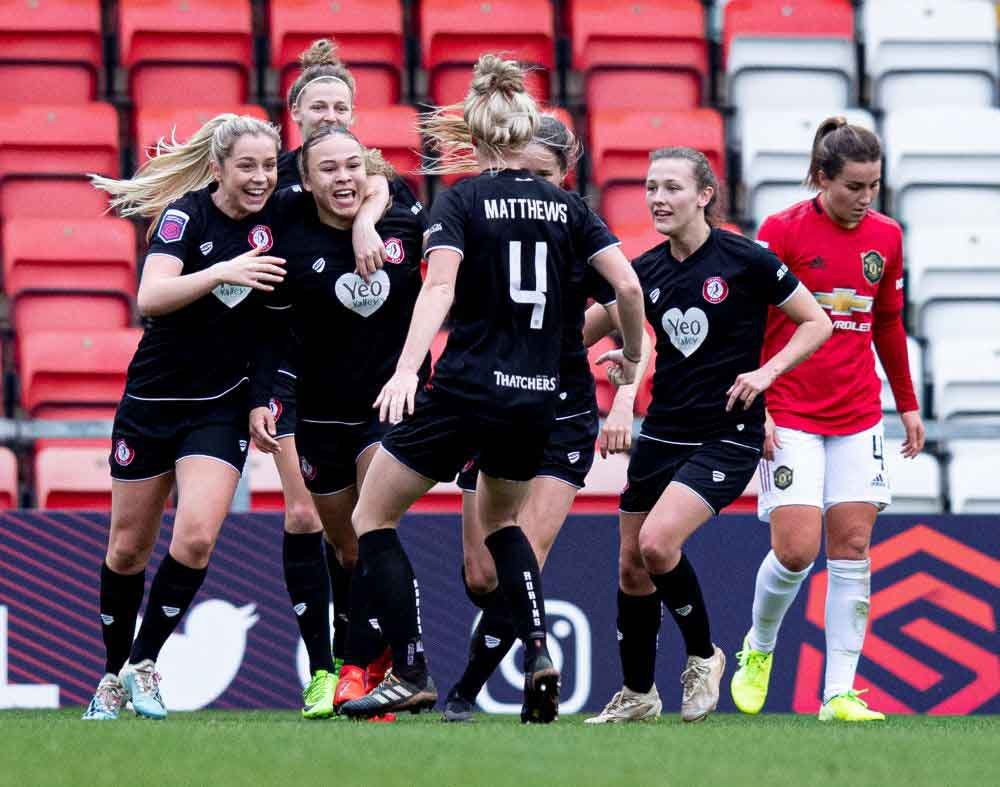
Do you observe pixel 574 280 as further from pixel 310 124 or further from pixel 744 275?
pixel 310 124

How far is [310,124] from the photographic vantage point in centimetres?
614

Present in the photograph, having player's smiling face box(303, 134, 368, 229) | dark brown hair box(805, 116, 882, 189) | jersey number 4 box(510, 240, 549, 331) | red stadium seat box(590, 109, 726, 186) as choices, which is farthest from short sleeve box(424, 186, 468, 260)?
red stadium seat box(590, 109, 726, 186)

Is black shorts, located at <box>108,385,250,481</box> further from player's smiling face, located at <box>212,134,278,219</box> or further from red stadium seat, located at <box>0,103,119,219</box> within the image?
red stadium seat, located at <box>0,103,119,219</box>

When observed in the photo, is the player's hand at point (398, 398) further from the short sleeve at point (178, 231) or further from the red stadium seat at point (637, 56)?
the red stadium seat at point (637, 56)

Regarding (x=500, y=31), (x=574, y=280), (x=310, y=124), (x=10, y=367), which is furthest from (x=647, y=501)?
(x=500, y=31)

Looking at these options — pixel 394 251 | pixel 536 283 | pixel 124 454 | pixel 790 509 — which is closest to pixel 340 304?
pixel 394 251

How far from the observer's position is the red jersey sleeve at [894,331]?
5.98m

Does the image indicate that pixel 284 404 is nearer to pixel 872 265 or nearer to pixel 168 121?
pixel 872 265

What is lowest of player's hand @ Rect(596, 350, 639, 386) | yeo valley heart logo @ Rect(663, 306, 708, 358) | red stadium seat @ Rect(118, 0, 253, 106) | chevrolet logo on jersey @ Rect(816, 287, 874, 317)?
player's hand @ Rect(596, 350, 639, 386)

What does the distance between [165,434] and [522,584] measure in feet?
4.45

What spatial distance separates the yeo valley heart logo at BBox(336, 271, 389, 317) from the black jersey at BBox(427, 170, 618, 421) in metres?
0.71

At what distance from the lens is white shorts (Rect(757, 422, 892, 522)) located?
5793mm

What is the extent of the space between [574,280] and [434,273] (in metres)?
1.01

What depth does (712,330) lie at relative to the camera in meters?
5.71
